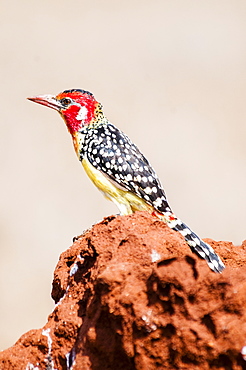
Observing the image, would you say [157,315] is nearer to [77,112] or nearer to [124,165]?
[124,165]

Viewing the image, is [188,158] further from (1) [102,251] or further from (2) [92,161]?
(1) [102,251]

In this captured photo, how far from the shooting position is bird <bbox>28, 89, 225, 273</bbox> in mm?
6000

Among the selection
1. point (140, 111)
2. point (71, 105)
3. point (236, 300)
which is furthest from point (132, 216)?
point (140, 111)

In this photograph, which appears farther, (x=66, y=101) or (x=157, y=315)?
(x=66, y=101)

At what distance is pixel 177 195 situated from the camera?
47.1 feet

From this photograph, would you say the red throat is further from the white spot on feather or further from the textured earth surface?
the textured earth surface

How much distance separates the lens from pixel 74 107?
6789mm

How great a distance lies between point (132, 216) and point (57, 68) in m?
13.3

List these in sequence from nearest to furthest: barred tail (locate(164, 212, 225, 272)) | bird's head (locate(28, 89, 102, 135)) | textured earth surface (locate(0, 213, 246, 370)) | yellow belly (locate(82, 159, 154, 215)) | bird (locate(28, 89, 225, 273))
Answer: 1. textured earth surface (locate(0, 213, 246, 370))
2. barred tail (locate(164, 212, 225, 272))
3. bird (locate(28, 89, 225, 273))
4. yellow belly (locate(82, 159, 154, 215))
5. bird's head (locate(28, 89, 102, 135))

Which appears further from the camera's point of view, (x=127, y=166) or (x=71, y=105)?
(x=71, y=105)


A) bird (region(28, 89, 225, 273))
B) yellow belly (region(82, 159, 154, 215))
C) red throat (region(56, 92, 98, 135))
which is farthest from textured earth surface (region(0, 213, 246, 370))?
red throat (region(56, 92, 98, 135))

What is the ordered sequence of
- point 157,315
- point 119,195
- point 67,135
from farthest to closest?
point 67,135 → point 119,195 → point 157,315

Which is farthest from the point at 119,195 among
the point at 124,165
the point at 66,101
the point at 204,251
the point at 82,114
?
the point at 204,251

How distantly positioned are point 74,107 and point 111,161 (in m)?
0.81
